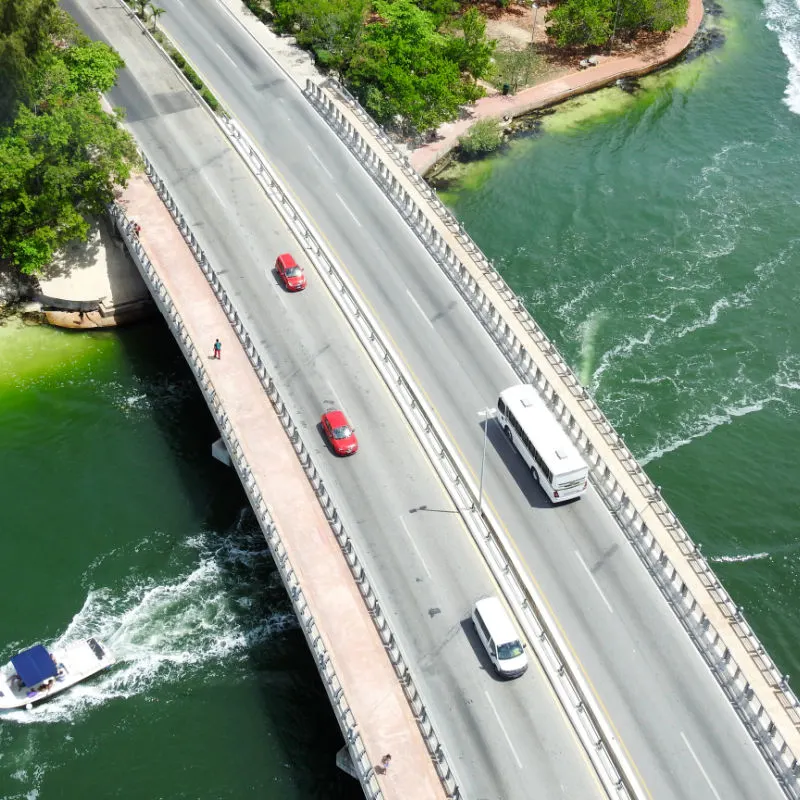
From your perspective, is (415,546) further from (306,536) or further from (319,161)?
(319,161)

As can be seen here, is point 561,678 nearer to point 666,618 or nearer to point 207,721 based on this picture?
point 666,618

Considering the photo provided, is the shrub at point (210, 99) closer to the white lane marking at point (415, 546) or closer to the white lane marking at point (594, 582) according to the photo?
the white lane marking at point (415, 546)

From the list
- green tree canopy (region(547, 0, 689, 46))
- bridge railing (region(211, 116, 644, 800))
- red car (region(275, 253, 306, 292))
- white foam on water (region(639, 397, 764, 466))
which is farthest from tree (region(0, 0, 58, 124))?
white foam on water (region(639, 397, 764, 466))

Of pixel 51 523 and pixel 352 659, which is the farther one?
pixel 51 523

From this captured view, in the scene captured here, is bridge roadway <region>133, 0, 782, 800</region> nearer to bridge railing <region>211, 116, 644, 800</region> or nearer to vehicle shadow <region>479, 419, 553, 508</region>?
vehicle shadow <region>479, 419, 553, 508</region>

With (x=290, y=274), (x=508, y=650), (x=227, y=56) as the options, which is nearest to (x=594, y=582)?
(x=508, y=650)

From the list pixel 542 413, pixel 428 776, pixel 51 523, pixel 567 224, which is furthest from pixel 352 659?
pixel 567 224

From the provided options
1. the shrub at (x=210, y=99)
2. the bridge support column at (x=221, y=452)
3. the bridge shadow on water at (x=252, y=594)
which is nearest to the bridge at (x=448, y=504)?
the shrub at (x=210, y=99)

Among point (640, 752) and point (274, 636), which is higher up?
point (640, 752)
